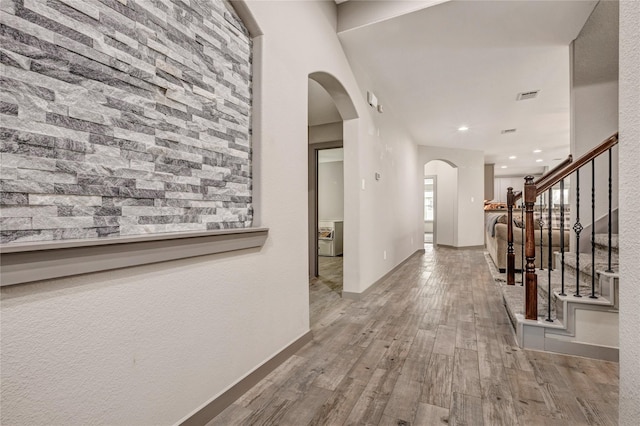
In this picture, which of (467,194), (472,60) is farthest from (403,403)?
(467,194)

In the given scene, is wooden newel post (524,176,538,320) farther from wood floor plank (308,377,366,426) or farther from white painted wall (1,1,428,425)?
white painted wall (1,1,428,425)

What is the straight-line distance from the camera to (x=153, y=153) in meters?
1.21

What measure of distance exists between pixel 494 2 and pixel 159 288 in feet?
9.94

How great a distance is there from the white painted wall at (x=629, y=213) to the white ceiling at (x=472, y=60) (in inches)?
71.7

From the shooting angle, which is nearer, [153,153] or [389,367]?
[153,153]

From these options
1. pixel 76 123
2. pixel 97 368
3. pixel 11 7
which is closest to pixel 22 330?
pixel 97 368

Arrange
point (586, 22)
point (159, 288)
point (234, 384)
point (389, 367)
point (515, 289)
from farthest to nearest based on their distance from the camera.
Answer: point (515, 289) < point (586, 22) < point (389, 367) < point (234, 384) < point (159, 288)

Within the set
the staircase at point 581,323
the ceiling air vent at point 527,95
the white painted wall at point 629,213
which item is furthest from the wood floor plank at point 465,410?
the ceiling air vent at point 527,95

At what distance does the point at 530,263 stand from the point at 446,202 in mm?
6208

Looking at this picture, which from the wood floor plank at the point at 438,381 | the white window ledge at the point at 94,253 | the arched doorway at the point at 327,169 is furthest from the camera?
the arched doorway at the point at 327,169

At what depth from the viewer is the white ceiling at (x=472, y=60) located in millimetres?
2562

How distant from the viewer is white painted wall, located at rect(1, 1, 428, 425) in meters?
0.87

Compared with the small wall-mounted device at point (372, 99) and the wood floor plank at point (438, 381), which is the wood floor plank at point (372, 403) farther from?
the small wall-mounted device at point (372, 99)

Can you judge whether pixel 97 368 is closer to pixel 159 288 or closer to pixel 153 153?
pixel 159 288
